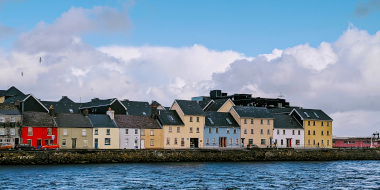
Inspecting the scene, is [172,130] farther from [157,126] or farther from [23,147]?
[23,147]

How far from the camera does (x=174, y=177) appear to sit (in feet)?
189

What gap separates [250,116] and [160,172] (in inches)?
2087

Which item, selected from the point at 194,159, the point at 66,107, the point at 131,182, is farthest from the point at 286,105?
the point at 131,182

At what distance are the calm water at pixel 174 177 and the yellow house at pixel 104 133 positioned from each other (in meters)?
22.9

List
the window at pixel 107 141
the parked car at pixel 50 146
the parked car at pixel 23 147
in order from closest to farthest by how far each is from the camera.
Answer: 1. the parked car at pixel 23 147
2. the parked car at pixel 50 146
3. the window at pixel 107 141

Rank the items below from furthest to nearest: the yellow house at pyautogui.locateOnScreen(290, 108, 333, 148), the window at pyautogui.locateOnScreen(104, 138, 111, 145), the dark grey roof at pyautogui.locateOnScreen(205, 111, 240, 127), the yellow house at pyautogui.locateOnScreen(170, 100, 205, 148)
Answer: the yellow house at pyautogui.locateOnScreen(290, 108, 333, 148) → the dark grey roof at pyautogui.locateOnScreen(205, 111, 240, 127) → the yellow house at pyautogui.locateOnScreen(170, 100, 205, 148) → the window at pyautogui.locateOnScreen(104, 138, 111, 145)

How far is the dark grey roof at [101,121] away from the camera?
9575cm

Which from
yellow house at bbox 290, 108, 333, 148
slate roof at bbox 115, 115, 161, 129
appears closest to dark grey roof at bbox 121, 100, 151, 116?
slate roof at bbox 115, 115, 161, 129

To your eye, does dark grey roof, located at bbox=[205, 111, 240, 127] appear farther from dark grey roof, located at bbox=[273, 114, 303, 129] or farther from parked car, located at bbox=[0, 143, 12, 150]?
parked car, located at bbox=[0, 143, 12, 150]

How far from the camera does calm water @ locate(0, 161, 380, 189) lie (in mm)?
50812

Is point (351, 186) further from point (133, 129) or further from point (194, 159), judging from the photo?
point (133, 129)

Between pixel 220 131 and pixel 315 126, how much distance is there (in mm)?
29553

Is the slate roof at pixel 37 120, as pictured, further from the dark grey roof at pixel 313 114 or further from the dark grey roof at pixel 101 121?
the dark grey roof at pixel 313 114

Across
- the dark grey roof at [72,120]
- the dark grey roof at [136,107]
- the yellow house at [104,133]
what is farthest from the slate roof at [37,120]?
the dark grey roof at [136,107]
